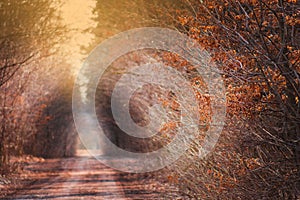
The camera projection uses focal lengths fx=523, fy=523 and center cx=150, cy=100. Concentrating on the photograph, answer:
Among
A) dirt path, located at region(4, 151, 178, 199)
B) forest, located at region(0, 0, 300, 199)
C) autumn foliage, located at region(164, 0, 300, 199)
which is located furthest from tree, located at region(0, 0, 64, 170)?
autumn foliage, located at region(164, 0, 300, 199)

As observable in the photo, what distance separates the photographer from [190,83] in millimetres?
9328

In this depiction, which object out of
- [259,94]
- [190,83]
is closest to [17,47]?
[190,83]

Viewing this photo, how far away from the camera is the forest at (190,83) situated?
5.94 metres

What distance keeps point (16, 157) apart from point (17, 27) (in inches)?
301

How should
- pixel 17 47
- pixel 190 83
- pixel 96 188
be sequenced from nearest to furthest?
pixel 190 83
pixel 96 188
pixel 17 47

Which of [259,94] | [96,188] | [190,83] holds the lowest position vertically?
[96,188]

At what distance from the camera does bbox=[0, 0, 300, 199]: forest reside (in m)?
5.94

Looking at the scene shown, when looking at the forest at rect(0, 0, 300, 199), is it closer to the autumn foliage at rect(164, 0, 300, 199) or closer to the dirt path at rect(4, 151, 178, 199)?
the autumn foliage at rect(164, 0, 300, 199)

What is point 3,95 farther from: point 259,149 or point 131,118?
point 259,149

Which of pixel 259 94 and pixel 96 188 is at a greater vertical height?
pixel 259 94

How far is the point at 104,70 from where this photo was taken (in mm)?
25062

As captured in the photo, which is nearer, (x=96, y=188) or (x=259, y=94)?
(x=259, y=94)

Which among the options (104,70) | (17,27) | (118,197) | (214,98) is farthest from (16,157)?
(214,98)

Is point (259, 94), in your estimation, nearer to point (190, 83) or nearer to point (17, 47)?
point (190, 83)
